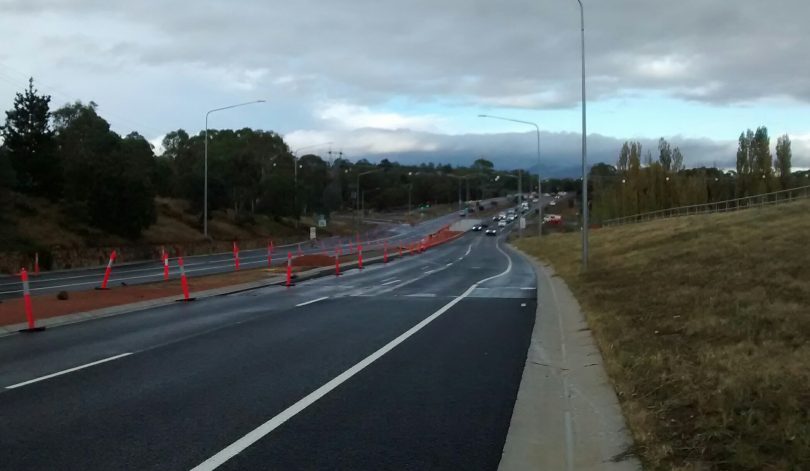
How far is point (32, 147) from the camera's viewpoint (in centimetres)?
5881

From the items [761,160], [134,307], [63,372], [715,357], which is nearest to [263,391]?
[63,372]

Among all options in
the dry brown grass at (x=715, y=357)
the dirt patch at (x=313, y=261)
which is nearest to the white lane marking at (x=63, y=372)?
the dry brown grass at (x=715, y=357)

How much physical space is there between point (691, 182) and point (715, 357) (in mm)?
95508

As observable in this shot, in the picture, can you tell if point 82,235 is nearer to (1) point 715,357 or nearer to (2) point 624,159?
(1) point 715,357

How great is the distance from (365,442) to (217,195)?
76.7m

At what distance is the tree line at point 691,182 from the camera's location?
89.7 metres

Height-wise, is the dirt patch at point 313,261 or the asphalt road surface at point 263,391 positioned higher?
the asphalt road surface at point 263,391

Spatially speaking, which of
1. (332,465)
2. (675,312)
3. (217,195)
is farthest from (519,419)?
(217,195)

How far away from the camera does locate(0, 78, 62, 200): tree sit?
57.7 metres

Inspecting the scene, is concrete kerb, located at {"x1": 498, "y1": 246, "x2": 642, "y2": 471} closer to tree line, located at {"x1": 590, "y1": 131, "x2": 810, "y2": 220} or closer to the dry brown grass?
the dry brown grass

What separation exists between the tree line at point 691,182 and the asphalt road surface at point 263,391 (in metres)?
83.6

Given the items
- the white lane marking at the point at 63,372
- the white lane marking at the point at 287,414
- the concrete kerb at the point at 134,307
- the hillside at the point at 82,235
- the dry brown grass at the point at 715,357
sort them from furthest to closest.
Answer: the hillside at the point at 82,235, the concrete kerb at the point at 134,307, the white lane marking at the point at 63,372, the white lane marking at the point at 287,414, the dry brown grass at the point at 715,357

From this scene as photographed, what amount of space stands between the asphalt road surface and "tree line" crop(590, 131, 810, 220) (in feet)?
274

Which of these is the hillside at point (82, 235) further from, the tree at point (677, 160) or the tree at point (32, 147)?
the tree at point (677, 160)
